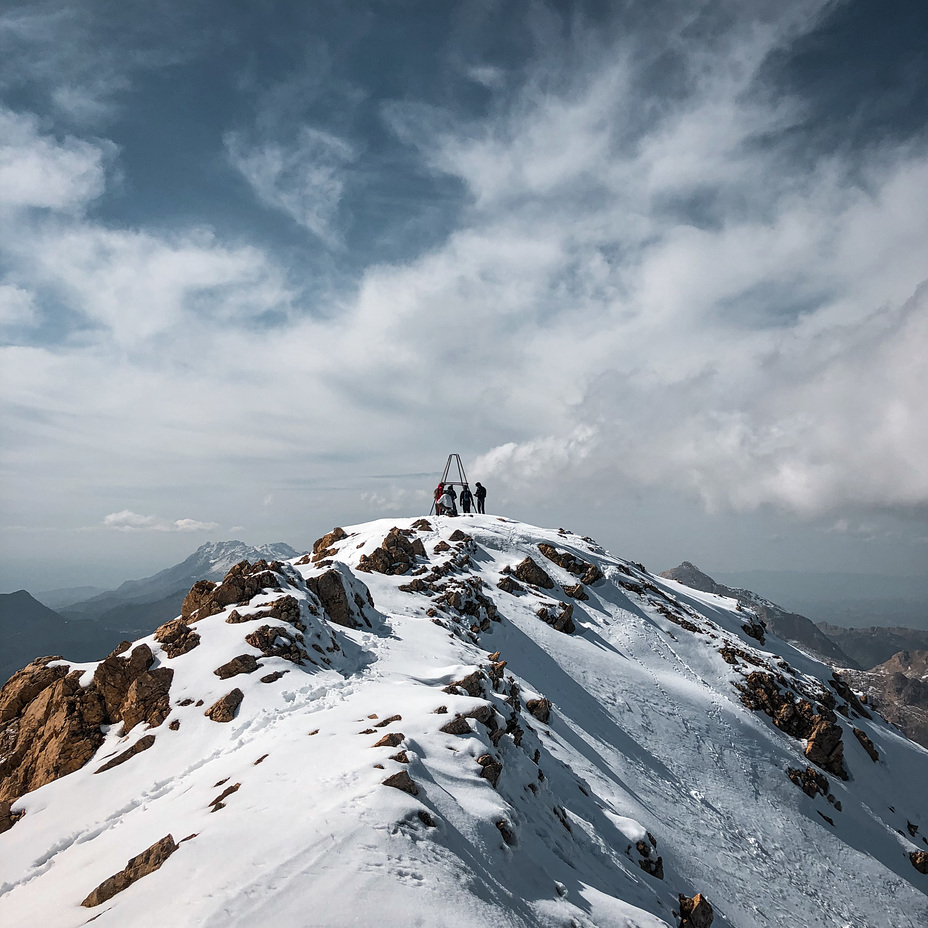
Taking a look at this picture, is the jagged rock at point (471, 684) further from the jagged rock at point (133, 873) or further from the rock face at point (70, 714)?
the jagged rock at point (133, 873)

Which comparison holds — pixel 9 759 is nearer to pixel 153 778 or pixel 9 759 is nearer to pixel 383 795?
pixel 153 778

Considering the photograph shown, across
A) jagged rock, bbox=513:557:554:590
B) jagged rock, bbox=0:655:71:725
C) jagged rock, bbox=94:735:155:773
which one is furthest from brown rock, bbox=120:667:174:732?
jagged rock, bbox=513:557:554:590

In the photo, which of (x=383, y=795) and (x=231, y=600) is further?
(x=231, y=600)

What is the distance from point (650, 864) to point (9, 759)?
28044mm

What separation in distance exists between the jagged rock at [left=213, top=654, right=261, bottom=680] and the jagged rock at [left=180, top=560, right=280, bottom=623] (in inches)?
204

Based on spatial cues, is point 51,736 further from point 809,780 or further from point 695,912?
point 809,780

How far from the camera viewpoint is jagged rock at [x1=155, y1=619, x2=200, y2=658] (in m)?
24.3

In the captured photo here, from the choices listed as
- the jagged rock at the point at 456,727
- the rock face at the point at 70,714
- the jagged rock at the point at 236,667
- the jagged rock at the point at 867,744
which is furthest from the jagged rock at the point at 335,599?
the jagged rock at the point at 867,744

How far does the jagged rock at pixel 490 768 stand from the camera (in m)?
16.0

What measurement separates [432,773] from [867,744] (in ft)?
193

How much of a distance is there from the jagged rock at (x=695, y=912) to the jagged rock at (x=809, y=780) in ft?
84.9

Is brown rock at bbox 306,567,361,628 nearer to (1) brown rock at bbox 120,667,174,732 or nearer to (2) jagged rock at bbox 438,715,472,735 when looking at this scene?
(1) brown rock at bbox 120,667,174,732

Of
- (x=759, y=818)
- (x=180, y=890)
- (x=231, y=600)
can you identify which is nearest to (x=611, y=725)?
(x=759, y=818)

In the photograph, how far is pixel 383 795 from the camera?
12281 mm
